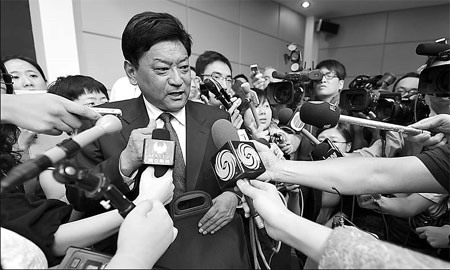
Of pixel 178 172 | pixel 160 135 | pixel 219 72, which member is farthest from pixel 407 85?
pixel 160 135

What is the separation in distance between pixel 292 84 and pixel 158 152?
4.31 feet

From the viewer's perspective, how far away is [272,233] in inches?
24.3

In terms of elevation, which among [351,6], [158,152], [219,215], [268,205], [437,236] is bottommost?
[437,236]

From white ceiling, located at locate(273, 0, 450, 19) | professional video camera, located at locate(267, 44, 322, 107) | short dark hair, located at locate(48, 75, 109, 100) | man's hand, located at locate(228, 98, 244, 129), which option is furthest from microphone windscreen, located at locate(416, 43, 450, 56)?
white ceiling, located at locate(273, 0, 450, 19)

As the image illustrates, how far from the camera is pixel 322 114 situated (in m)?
0.95

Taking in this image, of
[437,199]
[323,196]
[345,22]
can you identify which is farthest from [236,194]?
[345,22]

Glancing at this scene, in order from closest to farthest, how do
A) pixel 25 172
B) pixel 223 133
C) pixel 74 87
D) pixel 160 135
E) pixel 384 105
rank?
1. pixel 25 172
2. pixel 160 135
3. pixel 223 133
4. pixel 74 87
5. pixel 384 105

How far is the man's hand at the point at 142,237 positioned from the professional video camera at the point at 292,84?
1393mm

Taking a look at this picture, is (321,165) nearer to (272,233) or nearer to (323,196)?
(272,233)

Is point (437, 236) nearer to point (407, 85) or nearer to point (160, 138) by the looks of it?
point (160, 138)

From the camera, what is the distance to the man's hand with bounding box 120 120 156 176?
74cm

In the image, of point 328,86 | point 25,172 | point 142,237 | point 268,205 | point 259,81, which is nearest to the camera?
point 25,172

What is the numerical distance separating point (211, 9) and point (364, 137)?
2.65 meters

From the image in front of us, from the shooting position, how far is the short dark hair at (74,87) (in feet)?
4.45
